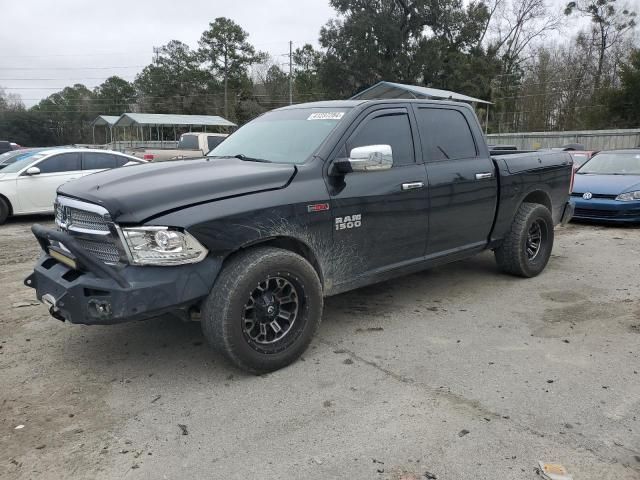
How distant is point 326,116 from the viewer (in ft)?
14.4

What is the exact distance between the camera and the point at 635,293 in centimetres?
555

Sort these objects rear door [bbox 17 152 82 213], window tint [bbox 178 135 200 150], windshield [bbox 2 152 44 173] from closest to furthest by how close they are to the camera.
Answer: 1. rear door [bbox 17 152 82 213]
2. windshield [bbox 2 152 44 173]
3. window tint [bbox 178 135 200 150]

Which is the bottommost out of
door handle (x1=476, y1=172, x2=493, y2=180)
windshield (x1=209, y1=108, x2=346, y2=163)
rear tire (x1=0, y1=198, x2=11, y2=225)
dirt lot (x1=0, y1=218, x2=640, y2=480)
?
dirt lot (x1=0, y1=218, x2=640, y2=480)

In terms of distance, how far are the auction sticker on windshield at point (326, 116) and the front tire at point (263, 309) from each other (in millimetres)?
1318

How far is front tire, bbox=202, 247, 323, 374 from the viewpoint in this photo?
3.36m

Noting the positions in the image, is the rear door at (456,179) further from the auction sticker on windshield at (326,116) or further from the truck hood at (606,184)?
the truck hood at (606,184)

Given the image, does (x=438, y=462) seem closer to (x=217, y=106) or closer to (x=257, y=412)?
(x=257, y=412)

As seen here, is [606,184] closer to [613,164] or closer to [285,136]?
[613,164]

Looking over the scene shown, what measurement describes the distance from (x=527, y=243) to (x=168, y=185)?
427 centimetres

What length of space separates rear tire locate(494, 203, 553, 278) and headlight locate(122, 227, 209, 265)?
12.8ft

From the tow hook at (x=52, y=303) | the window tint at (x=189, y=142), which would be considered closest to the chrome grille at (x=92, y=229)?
the tow hook at (x=52, y=303)

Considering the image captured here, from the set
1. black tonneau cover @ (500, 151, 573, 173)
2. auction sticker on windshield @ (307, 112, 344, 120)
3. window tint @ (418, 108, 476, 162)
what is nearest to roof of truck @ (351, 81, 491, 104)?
black tonneau cover @ (500, 151, 573, 173)

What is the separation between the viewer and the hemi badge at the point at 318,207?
3.78 metres

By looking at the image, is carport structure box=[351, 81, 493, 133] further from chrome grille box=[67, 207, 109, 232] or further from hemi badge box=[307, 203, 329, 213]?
chrome grille box=[67, 207, 109, 232]
